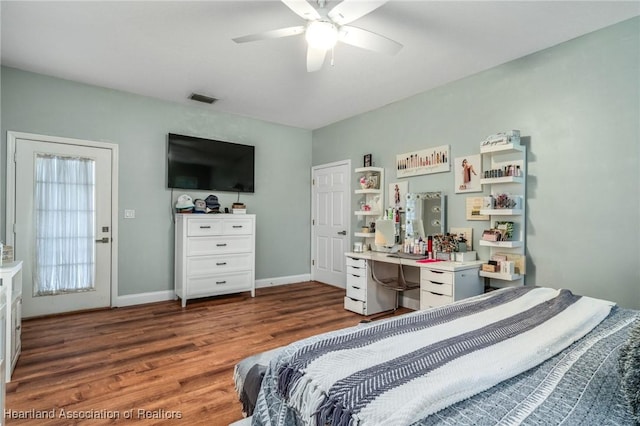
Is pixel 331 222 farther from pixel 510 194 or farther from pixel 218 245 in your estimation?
pixel 510 194

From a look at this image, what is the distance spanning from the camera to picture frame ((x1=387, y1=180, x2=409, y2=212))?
4070 mm

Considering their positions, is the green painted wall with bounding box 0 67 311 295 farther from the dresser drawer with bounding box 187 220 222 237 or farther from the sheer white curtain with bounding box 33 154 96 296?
the dresser drawer with bounding box 187 220 222 237

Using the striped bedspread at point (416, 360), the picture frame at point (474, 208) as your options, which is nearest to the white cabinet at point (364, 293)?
the picture frame at point (474, 208)

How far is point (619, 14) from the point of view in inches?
94.1

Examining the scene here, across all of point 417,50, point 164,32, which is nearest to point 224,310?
point 164,32

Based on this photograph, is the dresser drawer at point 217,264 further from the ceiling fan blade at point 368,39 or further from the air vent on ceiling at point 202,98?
the ceiling fan blade at point 368,39

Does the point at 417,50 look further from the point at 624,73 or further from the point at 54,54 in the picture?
the point at 54,54

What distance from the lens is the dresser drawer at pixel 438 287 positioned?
2944 mm

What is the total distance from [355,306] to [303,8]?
2993 millimetres

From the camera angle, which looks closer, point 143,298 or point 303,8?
point 303,8

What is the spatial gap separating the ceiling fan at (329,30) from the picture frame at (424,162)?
63.9 inches

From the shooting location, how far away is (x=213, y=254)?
4227mm

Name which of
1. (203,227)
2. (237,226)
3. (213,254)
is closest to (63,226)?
(203,227)

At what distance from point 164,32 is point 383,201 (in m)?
3.05
